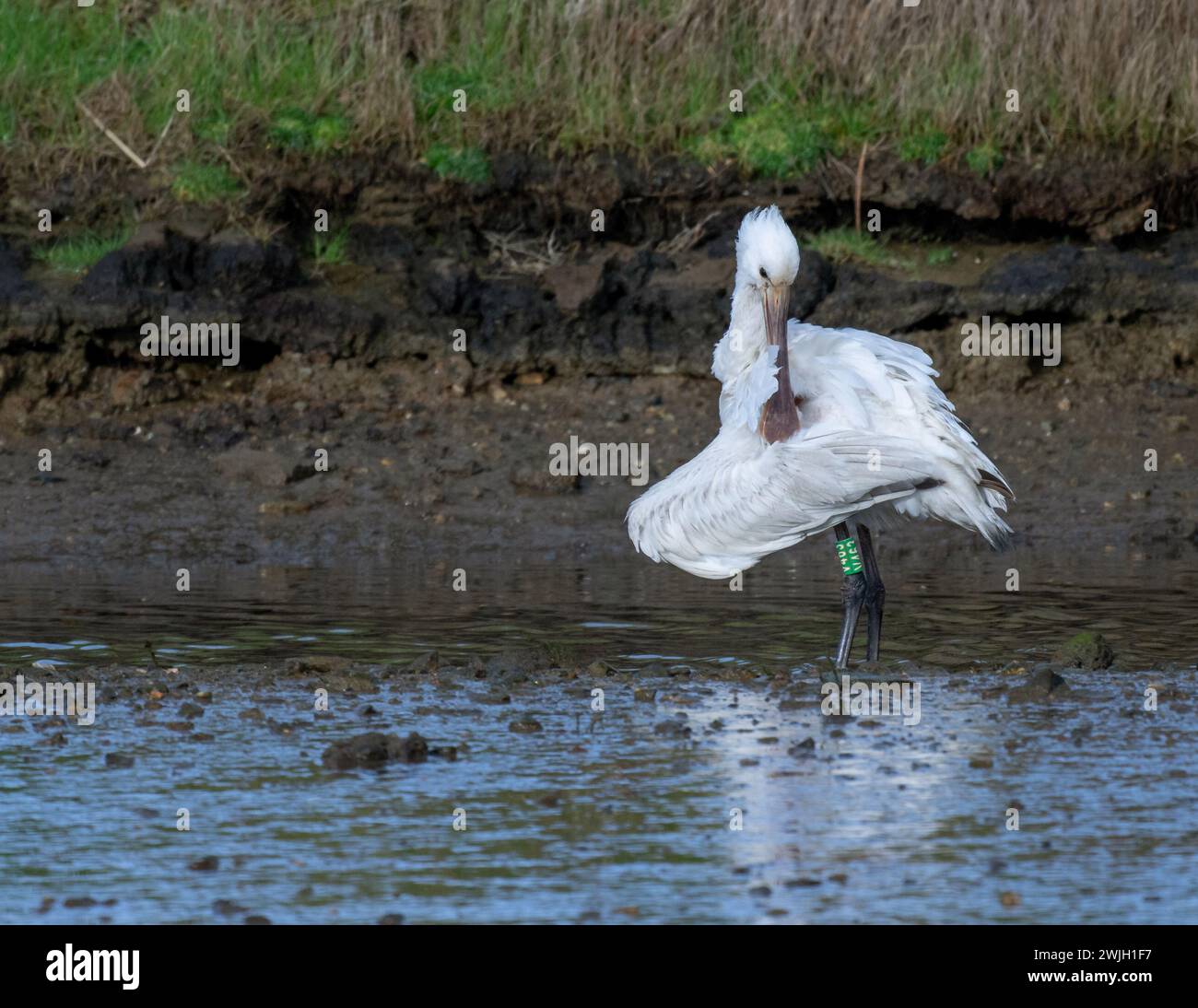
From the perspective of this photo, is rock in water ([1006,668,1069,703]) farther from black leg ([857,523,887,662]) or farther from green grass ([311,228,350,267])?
green grass ([311,228,350,267])

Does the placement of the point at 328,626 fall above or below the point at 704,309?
below

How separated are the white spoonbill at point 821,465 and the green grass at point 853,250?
4708 millimetres

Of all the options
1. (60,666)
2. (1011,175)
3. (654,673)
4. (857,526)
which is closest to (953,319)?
(1011,175)

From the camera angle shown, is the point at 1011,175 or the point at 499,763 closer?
the point at 499,763

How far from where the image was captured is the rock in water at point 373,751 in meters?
6.19

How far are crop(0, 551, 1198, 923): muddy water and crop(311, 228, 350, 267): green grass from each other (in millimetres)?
3839

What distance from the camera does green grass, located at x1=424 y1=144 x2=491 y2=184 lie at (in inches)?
508

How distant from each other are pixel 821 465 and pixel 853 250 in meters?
5.89

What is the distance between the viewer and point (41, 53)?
1334 centimetres

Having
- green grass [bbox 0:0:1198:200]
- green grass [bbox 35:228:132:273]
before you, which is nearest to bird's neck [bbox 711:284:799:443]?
green grass [bbox 0:0:1198:200]

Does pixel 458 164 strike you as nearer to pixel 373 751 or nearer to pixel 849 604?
pixel 849 604
